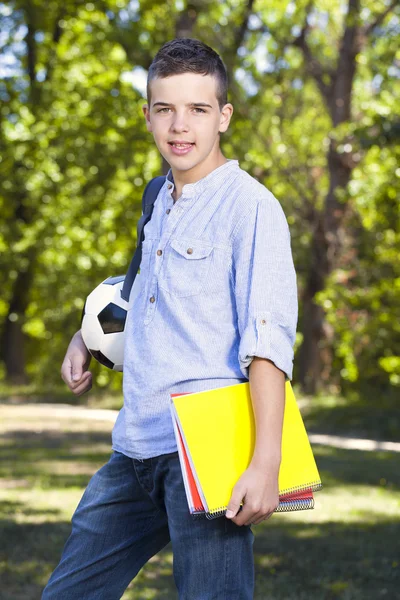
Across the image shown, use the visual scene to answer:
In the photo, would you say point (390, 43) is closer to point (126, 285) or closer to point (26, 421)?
point (26, 421)

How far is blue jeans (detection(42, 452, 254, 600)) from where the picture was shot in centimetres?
240

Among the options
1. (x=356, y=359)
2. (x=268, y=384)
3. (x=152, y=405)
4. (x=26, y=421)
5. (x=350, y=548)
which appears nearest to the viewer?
(x=268, y=384)

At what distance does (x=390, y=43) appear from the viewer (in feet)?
56.9

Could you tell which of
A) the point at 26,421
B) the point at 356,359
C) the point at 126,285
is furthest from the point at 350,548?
the point at 356,359

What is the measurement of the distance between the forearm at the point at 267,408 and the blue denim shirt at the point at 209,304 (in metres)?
0.03

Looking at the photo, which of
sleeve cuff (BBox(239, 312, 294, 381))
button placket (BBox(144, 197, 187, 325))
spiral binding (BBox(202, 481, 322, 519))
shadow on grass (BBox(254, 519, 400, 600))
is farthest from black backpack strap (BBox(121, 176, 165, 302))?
shadow on grass (BBox(254, 519, 400, 600))

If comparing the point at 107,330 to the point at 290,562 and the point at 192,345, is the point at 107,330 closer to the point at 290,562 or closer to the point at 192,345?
the point at 192,345

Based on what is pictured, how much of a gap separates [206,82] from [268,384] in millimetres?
818

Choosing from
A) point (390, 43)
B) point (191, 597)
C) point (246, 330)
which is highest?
point (390, 43)

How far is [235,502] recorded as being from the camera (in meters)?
2.21

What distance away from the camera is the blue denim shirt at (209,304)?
7.77 ft

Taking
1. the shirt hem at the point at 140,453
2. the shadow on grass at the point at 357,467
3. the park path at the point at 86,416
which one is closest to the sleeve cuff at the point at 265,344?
the shirt hem at the point at 140,453

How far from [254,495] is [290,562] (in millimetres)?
3992

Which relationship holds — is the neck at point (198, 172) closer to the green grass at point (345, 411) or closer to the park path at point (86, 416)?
the park path at point (86, 416)
